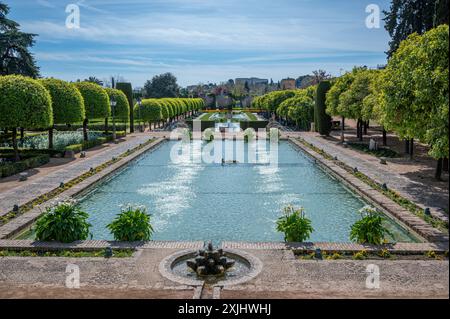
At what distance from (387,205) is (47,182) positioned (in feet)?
45.3

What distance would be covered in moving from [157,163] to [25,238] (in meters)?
14.2

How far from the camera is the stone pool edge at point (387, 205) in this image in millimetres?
11578

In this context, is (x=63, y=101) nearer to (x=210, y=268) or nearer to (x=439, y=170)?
(x=439, y=170)

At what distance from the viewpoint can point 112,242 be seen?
11078 millimetres

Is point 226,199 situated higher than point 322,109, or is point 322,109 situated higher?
point 322,109

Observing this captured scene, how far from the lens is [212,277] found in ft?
30.3

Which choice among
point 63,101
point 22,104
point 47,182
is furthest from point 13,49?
point 47,182

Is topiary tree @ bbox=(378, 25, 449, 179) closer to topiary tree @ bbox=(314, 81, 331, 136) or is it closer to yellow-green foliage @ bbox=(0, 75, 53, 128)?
yellow-green foliage @ bbox=(0, 75, 53, 128)

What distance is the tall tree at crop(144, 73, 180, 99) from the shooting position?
106 m

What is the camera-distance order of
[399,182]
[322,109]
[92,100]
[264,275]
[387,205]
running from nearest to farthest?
[264,275] < [387,205] < [399,182] < [92,100] < [322,109]

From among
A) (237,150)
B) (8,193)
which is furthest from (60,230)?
(237,150)

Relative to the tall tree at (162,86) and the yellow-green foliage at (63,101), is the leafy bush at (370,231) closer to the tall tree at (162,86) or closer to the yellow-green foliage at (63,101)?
the yellow-green foliage at (63,101)

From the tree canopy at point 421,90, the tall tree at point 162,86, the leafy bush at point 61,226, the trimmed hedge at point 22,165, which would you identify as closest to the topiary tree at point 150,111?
the trimmed hedge at point 22,165
